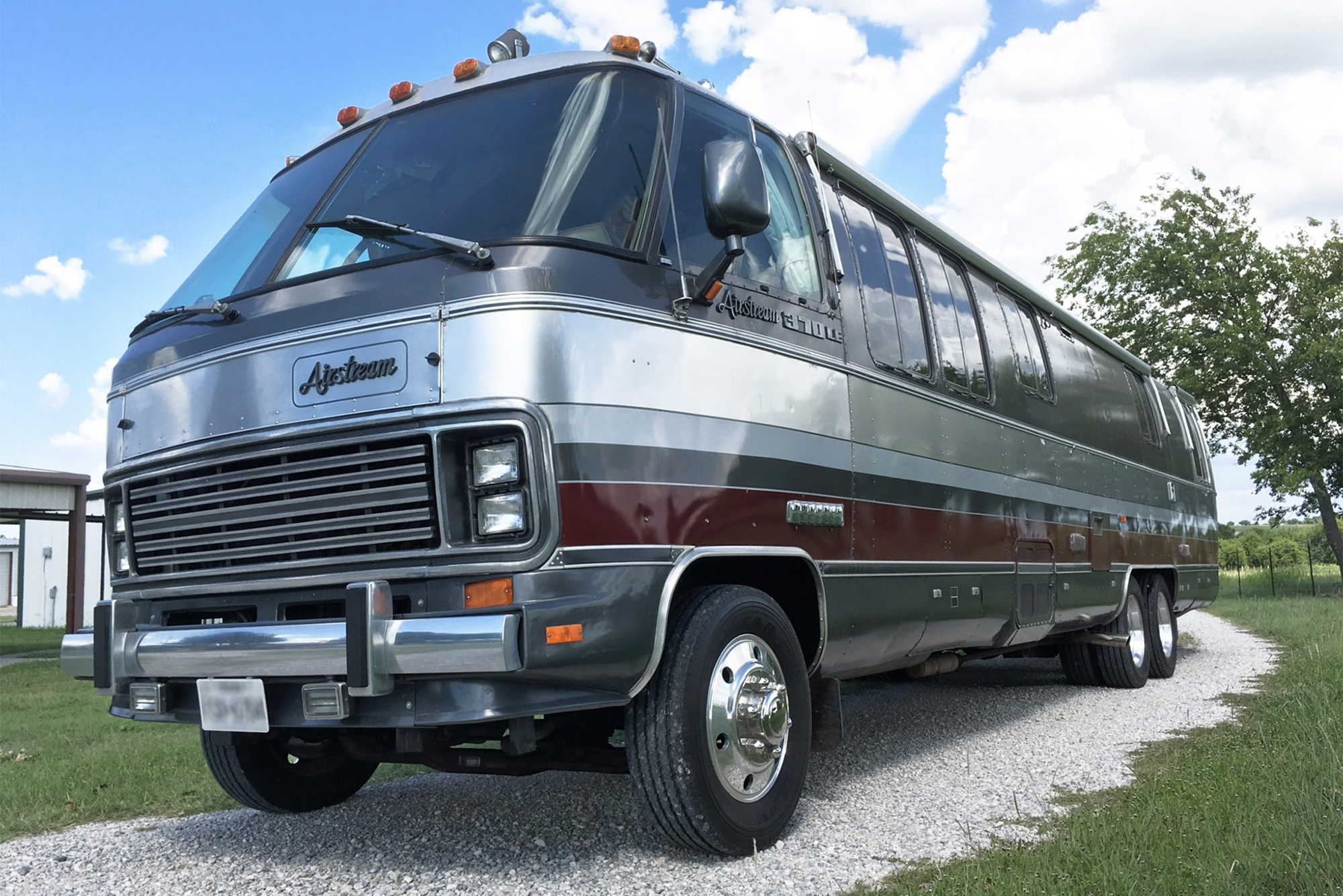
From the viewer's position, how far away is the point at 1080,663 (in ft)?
32.6

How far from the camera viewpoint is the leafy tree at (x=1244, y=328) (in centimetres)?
2595

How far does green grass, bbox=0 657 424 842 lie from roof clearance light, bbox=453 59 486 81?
3.74 m

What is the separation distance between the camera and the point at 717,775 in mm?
4199

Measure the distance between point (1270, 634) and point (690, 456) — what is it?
13.8 m

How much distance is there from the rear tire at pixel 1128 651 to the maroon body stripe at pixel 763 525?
107 inches

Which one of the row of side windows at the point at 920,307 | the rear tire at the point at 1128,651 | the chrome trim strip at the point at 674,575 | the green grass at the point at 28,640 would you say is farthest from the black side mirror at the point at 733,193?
the green grass at the point at 28,640

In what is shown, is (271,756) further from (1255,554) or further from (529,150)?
(1255,554)

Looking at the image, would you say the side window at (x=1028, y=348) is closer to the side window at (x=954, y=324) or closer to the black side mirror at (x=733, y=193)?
the side window at (x=954, y=324)

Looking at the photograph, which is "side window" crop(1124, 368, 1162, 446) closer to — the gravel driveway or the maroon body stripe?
the maroon body stripe

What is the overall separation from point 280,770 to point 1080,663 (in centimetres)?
707

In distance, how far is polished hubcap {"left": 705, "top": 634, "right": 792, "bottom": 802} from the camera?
427cm

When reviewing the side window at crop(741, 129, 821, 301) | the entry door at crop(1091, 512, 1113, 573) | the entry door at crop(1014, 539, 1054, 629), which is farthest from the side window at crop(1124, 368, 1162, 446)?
the side window at crop(741, 129, 821, 301)

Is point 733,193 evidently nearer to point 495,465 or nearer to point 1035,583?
point 495,465

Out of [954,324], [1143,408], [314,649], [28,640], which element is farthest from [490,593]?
[28,640]
